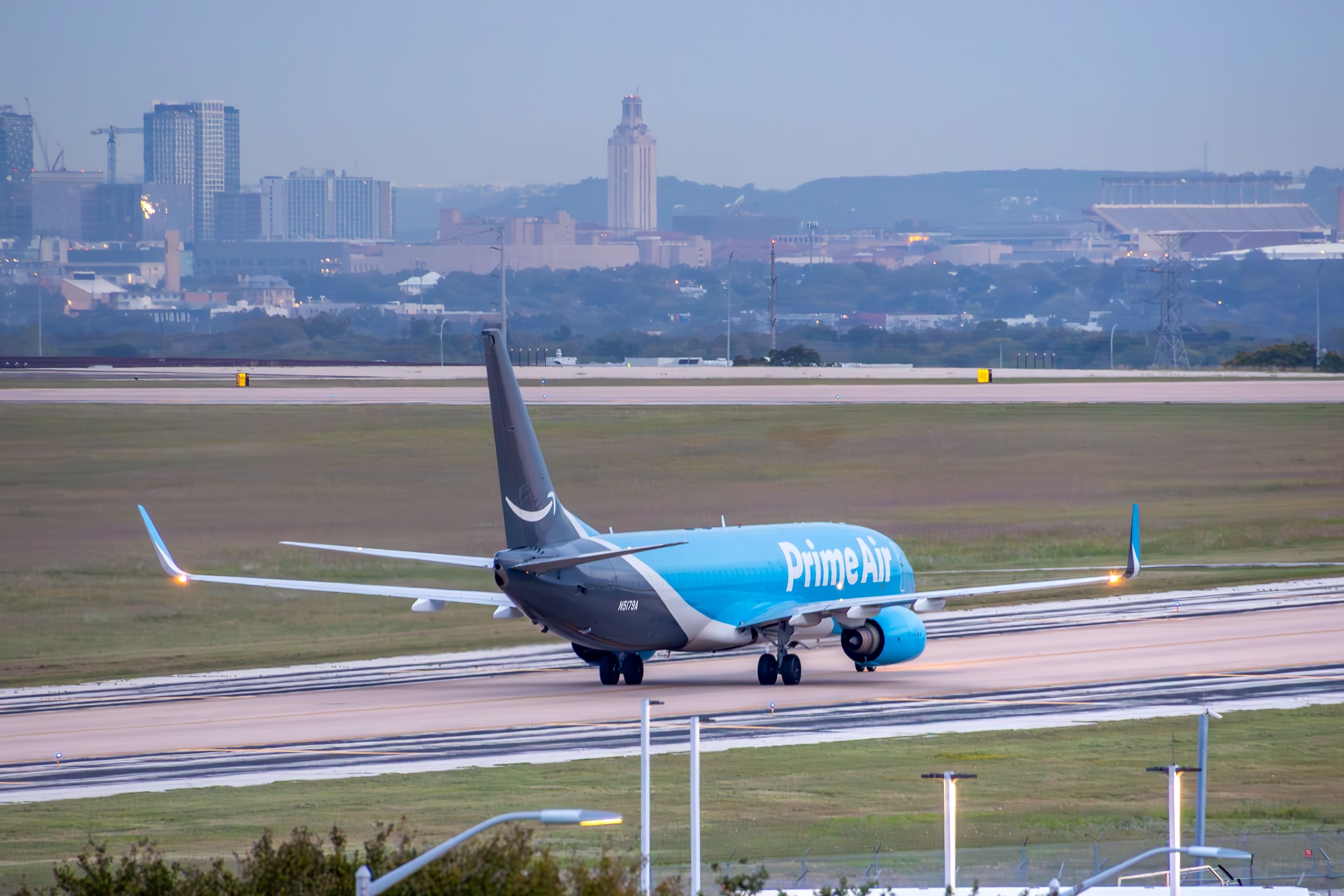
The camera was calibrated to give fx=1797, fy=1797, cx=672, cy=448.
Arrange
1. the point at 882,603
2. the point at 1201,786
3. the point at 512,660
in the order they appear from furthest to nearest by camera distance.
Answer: the point at 512,660 → the point at 882,603 → the point at 1201,786

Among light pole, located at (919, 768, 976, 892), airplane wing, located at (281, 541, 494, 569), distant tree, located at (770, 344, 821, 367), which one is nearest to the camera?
light pole, located at (919, 768, 976, 892)

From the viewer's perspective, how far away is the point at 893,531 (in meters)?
84.2

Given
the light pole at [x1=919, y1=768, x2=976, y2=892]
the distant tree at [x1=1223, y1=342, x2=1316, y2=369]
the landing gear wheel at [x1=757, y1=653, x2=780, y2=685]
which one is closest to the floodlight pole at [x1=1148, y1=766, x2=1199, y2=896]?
the light pole at [x1=919, y1=768, x2=976, y2=892]

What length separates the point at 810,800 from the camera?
3312cm

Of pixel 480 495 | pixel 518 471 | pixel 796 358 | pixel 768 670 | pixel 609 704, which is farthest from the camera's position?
pixel 796 358

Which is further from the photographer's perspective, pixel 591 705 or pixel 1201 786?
pixel 591 705

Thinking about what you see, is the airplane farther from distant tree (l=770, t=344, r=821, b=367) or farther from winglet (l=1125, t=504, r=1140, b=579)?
distant tree (l=770, t=344, r=821, b=367)

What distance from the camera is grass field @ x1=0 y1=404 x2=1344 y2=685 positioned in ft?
212

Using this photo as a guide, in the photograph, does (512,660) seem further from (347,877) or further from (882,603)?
(347,877)

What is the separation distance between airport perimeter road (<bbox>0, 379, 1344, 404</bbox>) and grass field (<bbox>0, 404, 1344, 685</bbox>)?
3262mm

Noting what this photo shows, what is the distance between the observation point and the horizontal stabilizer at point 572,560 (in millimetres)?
39281

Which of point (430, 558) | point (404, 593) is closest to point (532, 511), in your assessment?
point (430, 558)

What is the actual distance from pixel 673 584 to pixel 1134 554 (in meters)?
11.8

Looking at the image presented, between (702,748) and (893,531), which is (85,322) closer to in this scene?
(893,531)
